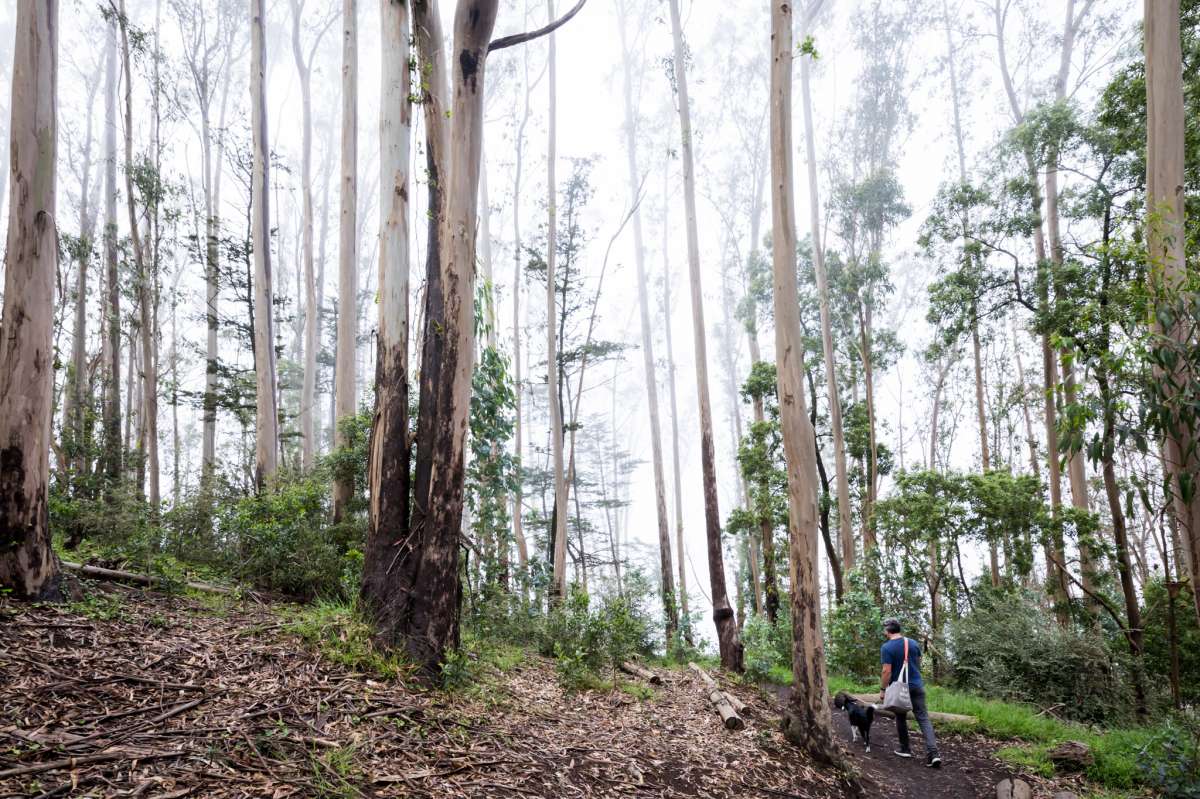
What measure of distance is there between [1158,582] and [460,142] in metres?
13.1

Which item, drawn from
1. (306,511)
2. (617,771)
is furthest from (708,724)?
(306,511)

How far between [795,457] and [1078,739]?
439 centimetres

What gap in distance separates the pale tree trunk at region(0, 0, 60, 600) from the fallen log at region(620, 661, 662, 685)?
5.92 m

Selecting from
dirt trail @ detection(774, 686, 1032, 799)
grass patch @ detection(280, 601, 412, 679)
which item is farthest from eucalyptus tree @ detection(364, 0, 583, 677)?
dirt trail @ detection(774, 686, 1032, 799)

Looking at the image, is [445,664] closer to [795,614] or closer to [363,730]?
[363,730]

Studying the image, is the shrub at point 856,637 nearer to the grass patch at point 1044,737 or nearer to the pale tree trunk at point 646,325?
the grass patch at point 1044,737

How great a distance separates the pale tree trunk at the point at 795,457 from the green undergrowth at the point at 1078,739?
2285 mm

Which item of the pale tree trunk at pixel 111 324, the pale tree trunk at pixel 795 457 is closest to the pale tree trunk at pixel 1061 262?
the pale tree trunk at pixel 795 457

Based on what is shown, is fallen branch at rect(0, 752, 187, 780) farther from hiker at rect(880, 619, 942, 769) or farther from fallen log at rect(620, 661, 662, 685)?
hiker at rect(880, 619, 942, 769)

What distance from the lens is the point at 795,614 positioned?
519cm

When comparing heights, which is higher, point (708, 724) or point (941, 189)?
point (941, 189)

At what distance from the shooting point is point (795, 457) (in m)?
5.32

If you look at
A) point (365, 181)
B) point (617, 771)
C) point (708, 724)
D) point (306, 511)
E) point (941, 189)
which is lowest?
point (708, 724)

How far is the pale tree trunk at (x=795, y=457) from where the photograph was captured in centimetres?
499
